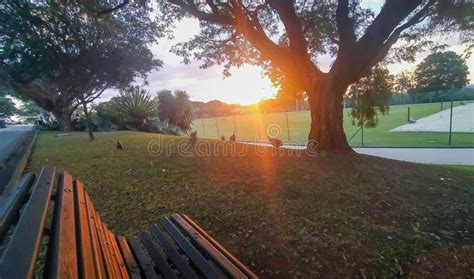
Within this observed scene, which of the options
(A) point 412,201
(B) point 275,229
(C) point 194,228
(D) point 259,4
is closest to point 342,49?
(D) point 259,4

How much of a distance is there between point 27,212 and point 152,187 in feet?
10.6

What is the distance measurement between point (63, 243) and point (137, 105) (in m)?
17.8

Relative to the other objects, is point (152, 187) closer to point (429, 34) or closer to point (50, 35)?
point (429, 34)

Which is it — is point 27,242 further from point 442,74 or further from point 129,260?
point 442,74

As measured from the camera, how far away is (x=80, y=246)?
1.21m

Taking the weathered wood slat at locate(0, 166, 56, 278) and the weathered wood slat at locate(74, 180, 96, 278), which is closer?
the weathered wood slat at locate(0, 166, 56, 278)

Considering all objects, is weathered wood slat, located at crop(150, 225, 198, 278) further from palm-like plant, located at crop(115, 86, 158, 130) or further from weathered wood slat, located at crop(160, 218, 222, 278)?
palm-like plant, located at crop(115, 86, 158, 130)

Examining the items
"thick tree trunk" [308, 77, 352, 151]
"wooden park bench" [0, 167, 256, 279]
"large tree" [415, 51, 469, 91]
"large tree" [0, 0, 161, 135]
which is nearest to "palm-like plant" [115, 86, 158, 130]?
"large tree" [0, 0, 161, 135]

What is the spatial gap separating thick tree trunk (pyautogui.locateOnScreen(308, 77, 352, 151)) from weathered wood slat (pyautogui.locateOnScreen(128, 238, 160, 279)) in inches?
209

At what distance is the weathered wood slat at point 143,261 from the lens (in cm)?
178

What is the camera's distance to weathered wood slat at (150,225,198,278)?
5.58 ft

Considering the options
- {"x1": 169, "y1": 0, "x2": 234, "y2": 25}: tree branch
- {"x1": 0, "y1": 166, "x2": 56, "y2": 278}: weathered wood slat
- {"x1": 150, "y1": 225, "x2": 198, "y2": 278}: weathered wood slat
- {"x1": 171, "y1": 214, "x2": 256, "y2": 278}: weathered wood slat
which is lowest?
{"x1": 150, "y1": 225, "x2": 198, "y2": 278}: weathered wood slat

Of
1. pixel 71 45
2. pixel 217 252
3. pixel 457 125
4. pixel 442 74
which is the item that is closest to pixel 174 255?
pixel 217 252

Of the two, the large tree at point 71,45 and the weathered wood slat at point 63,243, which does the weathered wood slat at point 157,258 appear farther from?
the large tree at point 71,45
